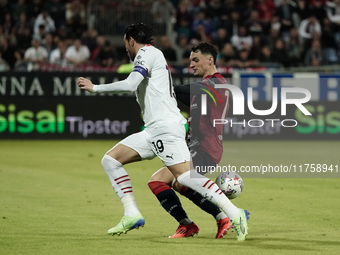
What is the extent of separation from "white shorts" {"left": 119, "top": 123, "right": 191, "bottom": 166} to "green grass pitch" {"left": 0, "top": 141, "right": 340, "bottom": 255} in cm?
81

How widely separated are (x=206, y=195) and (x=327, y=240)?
1.27 meters

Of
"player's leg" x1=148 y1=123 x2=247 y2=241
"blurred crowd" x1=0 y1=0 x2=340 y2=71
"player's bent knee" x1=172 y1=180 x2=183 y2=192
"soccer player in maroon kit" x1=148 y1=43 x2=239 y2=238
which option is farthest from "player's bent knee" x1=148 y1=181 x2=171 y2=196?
"blurred crowd" x1=0 y1=0 x2=340 y2=71

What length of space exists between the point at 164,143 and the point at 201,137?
1.57ft

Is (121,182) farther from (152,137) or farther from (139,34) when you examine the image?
(139,34)

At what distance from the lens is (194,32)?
20094 mm

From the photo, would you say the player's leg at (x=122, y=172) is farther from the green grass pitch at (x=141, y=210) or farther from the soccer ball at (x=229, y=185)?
the soccer ball at (x=229, y=185)

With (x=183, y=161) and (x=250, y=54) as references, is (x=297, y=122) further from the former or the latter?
(x=183, y=161)

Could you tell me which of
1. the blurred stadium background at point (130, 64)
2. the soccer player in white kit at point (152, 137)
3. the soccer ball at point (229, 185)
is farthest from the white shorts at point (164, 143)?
the blurred stadium background at point (130, 64)

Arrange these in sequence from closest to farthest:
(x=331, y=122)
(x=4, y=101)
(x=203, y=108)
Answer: (x=203, y=108) → (x=4, y=101) → (x=331, y=122)

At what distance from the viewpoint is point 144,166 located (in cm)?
1253

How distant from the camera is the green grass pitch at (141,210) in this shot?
Result: 18.9 ft

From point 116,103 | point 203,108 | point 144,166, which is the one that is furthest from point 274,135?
point 203,108

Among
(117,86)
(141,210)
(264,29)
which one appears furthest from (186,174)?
(264,29)

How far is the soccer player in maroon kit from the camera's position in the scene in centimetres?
621
